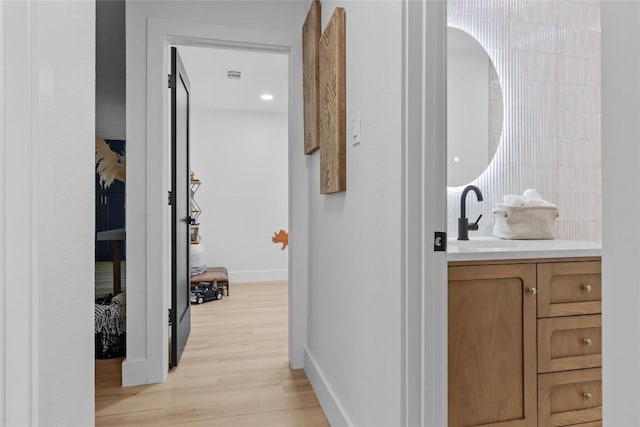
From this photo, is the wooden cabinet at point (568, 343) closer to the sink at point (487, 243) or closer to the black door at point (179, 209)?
the sink at point (487, 243)

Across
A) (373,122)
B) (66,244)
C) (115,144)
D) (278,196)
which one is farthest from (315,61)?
(278,196)

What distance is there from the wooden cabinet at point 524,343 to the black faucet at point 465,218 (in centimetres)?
48

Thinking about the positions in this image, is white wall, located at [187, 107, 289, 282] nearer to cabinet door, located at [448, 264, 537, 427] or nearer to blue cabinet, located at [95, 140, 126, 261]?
blue cabinet, located at [95, 140, 126, 261]

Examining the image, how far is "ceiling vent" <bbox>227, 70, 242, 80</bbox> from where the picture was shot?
376cm

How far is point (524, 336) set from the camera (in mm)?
1421

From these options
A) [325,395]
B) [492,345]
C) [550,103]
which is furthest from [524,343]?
[550,103]

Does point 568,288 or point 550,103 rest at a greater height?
point 550,103

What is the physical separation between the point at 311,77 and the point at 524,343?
5.17 ft

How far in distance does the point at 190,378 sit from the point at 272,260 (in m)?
3.08

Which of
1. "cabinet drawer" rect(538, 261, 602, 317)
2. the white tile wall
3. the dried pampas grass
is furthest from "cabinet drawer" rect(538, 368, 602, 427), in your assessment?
the dried pampas grass

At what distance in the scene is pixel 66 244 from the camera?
0.94 meters

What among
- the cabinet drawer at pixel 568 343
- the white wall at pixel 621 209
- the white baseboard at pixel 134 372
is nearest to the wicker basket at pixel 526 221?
the cabinet drawer at pixel 568 343

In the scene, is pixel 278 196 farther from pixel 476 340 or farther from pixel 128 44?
pixel 476 340

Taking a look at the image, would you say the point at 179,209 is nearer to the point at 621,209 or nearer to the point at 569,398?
the point at 569,398
